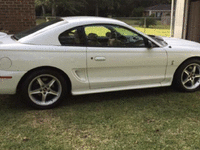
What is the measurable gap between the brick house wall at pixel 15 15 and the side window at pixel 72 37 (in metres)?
4.19

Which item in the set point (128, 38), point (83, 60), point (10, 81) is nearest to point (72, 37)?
point (83, 60)

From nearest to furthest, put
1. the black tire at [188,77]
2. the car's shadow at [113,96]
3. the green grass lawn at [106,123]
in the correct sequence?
1. the green grass lawn at [106,123]
2. the car's shadow at [113,96]
3. the black tire at [188,77]

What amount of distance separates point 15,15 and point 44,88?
14.8 ft

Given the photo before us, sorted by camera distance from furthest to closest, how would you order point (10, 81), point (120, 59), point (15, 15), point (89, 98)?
1. point (15, 15)
2. point (89, 98)
3. point (120, 59)
4. point (10, 81)

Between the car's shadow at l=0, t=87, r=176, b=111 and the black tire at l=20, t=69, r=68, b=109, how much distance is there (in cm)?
26

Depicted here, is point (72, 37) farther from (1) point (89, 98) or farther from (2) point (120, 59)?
(1) point (89, 98)

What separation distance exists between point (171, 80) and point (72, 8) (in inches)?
1963

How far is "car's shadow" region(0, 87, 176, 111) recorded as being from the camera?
4.19 meters

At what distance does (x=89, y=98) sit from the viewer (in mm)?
4594

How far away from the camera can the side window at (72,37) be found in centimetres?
391

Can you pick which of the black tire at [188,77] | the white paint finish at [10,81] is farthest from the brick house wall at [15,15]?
the black tire at [188,77]

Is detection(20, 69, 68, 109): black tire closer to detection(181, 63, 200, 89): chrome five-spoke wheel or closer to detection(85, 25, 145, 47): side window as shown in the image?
detection(85, 25, 145, 47): side window

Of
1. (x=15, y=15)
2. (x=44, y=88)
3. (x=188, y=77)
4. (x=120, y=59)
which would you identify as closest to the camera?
(x=44, y=88)

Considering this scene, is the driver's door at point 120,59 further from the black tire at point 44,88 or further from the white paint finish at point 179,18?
the white paint finish at point 179,18
